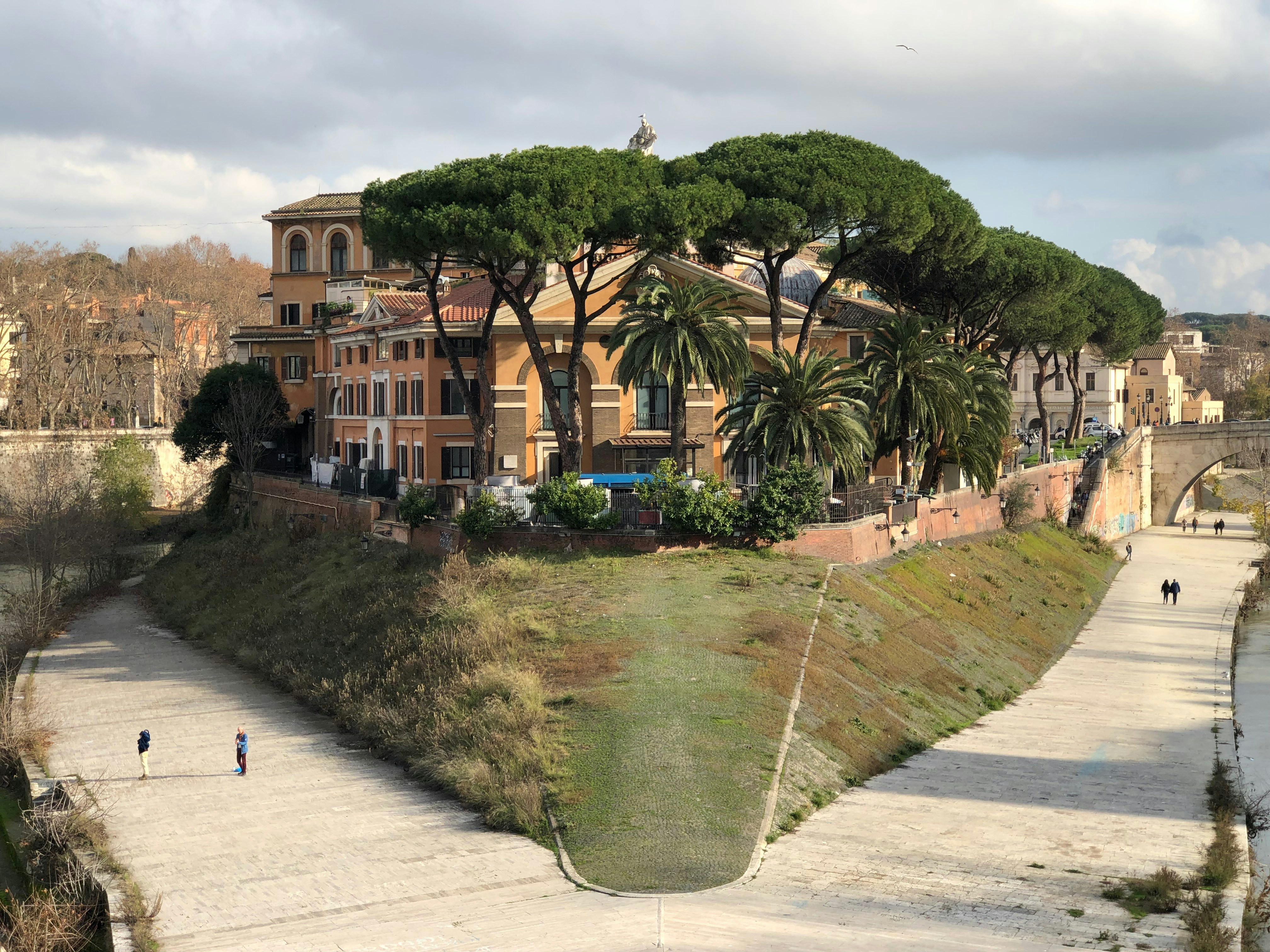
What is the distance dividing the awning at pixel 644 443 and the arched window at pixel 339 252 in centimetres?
3407

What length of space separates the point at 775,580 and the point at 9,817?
20660 millimetres

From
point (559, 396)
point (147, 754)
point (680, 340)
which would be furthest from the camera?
point (559, 396)

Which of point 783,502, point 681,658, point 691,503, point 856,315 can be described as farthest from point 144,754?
point 856,315

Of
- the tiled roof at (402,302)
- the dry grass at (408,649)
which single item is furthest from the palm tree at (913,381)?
the tiled roof at (402,302)

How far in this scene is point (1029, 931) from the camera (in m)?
19.6

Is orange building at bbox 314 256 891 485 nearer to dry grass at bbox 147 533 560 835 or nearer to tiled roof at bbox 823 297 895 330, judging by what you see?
tiled roof at bbox 823 297 895 330

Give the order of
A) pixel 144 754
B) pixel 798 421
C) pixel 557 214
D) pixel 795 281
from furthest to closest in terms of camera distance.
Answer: pixel 795 281 < pixel 557 214 < pixel 798 421 < pixel 144 754

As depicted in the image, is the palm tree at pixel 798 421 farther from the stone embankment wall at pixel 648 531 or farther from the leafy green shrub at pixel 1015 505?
→ the leafy green shrub at pixel 1015 505

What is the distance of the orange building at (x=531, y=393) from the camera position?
5072 centimetres

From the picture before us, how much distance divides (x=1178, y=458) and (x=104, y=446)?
73.2 m

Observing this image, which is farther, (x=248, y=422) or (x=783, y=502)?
(x=248, y=422)

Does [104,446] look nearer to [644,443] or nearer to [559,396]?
[559,396]

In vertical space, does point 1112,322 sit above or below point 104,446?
above

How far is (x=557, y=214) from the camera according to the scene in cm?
4225
